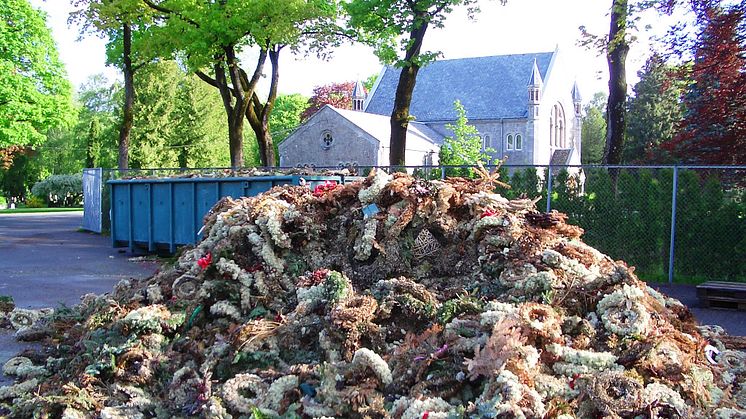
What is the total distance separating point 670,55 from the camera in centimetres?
1581

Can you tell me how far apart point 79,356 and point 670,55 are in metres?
14.3

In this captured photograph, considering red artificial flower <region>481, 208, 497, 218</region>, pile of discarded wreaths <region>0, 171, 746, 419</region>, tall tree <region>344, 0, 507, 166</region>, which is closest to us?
pile of discarded wreaths <region>0, 171, 746, 419</region>

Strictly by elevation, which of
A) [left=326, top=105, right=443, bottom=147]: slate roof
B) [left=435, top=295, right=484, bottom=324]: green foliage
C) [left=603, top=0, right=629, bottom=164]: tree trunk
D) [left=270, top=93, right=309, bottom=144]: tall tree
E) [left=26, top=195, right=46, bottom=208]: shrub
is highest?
[left=270, top=93, right=309, bottom=144]: tall tree

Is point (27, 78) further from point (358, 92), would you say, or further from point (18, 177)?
point (358, 92)

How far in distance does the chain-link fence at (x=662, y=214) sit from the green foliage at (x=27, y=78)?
25.7 meters

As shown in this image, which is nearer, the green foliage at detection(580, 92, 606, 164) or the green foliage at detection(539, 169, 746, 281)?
the green foliage at detection(539, 169, 746, 281)

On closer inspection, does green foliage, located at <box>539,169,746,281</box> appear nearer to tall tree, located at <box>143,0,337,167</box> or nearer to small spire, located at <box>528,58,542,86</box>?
tall tree, located at <box>143,0,337,167</box>

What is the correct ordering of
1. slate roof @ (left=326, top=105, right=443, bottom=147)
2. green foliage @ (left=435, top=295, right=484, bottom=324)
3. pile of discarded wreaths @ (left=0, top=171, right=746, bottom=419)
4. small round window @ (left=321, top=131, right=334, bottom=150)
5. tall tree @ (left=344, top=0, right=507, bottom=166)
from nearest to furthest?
pile of discarded wreaths @ (left=0, top=171, right=746, bottom=419) → green foliage @ (left=435, top=295, right=484, bottom=324) → tall tree @ (left=344, top=0, right=507, bottom=166) → slate roof @ (left=326, top=105, right=443, bottom=147) → small round window @ (left=321, top=131, right=334, bottom=150)

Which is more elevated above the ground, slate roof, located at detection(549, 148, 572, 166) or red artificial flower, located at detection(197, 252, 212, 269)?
slate roof, located at detection(549, 148, 572, 166)

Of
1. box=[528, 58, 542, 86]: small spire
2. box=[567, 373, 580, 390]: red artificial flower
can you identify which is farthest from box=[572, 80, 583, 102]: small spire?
box=[567, 373, 580, 390]: red artificial flower

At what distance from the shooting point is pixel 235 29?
23.2 m

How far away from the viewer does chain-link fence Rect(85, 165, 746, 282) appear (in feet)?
41.2

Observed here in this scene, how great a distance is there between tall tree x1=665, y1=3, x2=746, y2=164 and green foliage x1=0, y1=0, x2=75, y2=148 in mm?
30337

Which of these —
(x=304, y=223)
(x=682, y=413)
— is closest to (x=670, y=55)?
(x=304, y=223)
